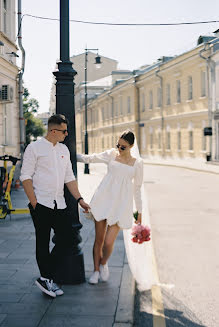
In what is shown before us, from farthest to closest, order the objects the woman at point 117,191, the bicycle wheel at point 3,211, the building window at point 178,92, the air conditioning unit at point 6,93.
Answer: the building window at point 178,92
the air conditioning unit at point 6,93
the bicycle wheel at point 3,211
the woman at point 117,191

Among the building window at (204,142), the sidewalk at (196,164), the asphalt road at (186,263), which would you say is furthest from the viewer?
the building window at (204,142)

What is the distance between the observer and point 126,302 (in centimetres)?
460

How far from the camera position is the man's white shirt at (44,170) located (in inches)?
181

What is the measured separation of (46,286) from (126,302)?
796 millimetres

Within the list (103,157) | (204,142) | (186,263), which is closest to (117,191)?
(103,157)

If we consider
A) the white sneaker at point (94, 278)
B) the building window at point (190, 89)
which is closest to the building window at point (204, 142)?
the building window at point (190, 89)

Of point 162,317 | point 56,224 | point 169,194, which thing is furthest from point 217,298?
point 169,194

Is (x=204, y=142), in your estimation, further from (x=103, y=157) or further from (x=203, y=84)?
(x=103, y=157)

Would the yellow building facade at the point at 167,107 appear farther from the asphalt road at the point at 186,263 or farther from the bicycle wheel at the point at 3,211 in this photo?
the bicycle wheel at the point at 3,211

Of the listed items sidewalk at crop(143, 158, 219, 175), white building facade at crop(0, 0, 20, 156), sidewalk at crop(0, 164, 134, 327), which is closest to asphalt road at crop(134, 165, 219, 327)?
sidewalk at crop(0, 164, 134, 327)

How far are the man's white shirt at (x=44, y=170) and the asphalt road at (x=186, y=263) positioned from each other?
1392 mm

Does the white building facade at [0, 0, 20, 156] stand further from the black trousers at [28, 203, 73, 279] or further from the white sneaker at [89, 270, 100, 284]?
the black trousers at [28, 203, 73, 279]

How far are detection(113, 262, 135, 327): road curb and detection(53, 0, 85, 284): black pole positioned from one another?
1.64 ft

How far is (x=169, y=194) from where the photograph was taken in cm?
1600
